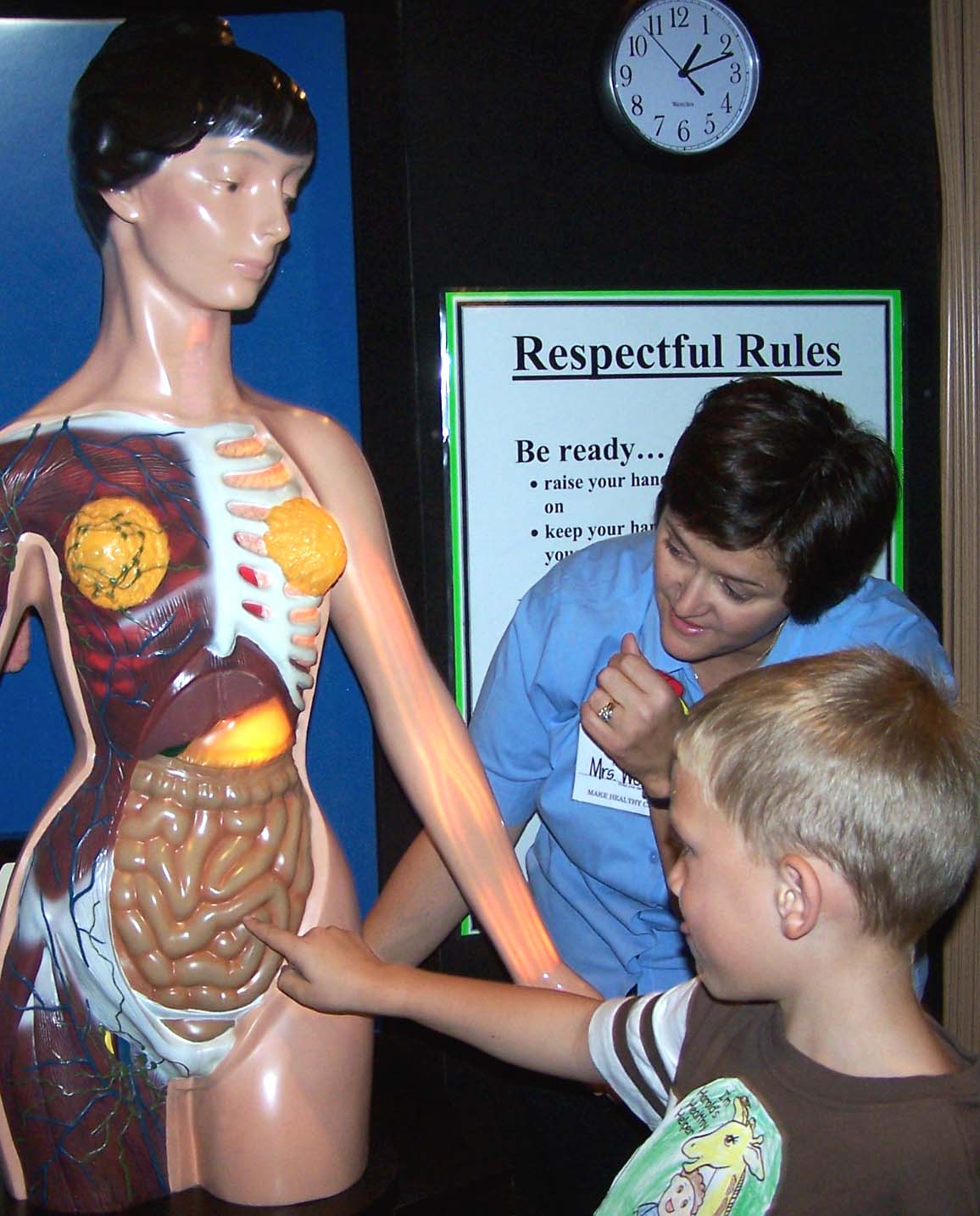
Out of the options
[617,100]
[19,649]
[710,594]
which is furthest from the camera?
[617,100]

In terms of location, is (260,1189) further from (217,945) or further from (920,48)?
(920,48)

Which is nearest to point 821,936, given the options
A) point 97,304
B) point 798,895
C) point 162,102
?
point 798,895

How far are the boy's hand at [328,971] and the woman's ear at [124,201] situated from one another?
29.2 inches

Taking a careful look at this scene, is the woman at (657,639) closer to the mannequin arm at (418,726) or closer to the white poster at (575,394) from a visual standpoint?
the mannequin arm at (418,726)

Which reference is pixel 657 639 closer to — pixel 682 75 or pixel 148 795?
pixel 148 795

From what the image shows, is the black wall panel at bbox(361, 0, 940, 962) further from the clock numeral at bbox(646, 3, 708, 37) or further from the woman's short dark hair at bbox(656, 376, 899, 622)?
the woman's short dark hair at bbox(656, 376, 899, 622)

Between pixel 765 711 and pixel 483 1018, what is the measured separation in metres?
0.44

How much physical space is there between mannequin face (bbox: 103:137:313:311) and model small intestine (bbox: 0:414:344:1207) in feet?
0.50

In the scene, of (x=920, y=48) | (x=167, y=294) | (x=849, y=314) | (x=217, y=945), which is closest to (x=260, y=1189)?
(x=217, y=945)

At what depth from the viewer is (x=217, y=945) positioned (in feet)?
4.53

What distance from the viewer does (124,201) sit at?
1348 millimetres

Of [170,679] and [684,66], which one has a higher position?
[684,66]

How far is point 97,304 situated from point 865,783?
4.27 ft

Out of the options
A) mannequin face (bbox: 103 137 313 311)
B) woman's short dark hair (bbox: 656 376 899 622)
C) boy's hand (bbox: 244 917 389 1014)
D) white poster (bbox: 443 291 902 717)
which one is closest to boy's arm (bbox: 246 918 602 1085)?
boy's hand (bbox: 244 917 389 1014)
